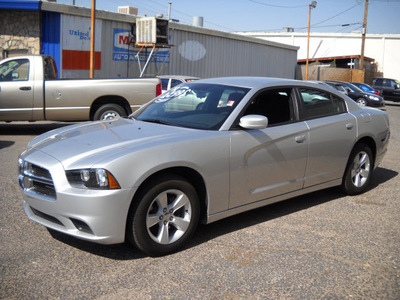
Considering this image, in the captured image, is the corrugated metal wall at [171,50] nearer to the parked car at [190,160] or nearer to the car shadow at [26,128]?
the car shadow at [26,128]

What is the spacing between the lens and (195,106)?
4992 mm

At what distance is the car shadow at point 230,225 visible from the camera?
411 cm

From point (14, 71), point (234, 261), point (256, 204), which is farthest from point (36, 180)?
point (14, 71)

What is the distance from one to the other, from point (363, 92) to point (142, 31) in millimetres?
13188

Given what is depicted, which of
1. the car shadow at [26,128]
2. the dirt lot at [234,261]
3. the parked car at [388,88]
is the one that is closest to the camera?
the dirt lot at [234,261]

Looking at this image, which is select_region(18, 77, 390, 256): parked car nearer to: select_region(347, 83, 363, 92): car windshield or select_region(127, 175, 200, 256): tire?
select_region(127, 175, 200, 256): tire

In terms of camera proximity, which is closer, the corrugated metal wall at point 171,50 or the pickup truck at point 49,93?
the pickup truck at point 49,93

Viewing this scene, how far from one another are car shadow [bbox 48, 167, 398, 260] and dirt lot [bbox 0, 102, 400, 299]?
10 mm

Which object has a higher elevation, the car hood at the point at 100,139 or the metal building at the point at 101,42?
the metal building at the point at 101,42

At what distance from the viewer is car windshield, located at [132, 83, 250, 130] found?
15.4 ft

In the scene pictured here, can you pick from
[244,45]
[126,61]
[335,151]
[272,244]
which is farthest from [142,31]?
[272,244]

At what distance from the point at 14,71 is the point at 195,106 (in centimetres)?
715

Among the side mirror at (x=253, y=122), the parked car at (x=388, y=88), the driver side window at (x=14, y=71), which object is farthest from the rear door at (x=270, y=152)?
the parked car at (x=388, y=88)

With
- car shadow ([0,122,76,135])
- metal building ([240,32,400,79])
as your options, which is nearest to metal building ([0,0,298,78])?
car shadow ([0,122,76,135])
